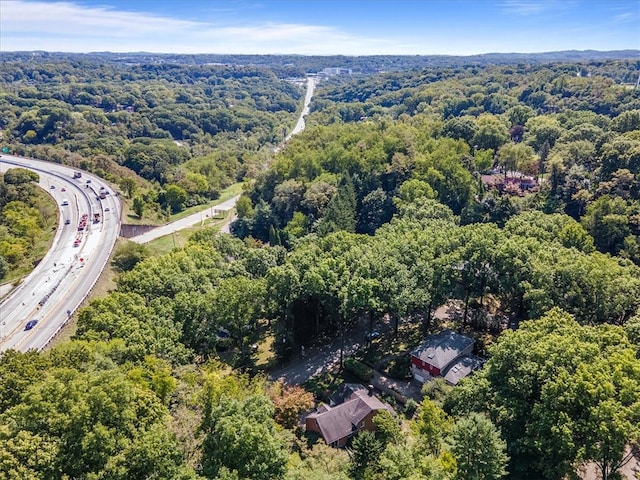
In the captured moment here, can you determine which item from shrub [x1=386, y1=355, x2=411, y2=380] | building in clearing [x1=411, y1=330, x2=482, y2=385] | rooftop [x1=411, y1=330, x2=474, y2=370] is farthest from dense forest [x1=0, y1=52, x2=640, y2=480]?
rooftop [x1=411, y1=330, x2=474, y2=370]

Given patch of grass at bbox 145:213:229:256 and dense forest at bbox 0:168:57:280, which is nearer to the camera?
dense forest at bbox 0:168:57:280

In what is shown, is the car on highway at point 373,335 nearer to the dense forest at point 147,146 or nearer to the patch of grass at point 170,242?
the patch of grass at point 170,242

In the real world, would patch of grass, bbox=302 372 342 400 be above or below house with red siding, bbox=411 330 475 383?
below

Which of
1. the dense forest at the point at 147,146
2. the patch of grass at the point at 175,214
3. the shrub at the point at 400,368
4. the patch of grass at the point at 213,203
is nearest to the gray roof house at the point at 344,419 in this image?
the shrub at the point at 400,368

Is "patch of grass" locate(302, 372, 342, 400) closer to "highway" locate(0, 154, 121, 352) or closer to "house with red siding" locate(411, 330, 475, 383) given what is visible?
"house with red siding" locate(411, 330, 475, 383)

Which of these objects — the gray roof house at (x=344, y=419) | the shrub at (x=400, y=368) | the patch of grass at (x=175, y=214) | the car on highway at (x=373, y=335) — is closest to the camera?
the gray roof house at (x=344, y=419)

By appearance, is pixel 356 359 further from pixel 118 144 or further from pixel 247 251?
pixel 118 144
